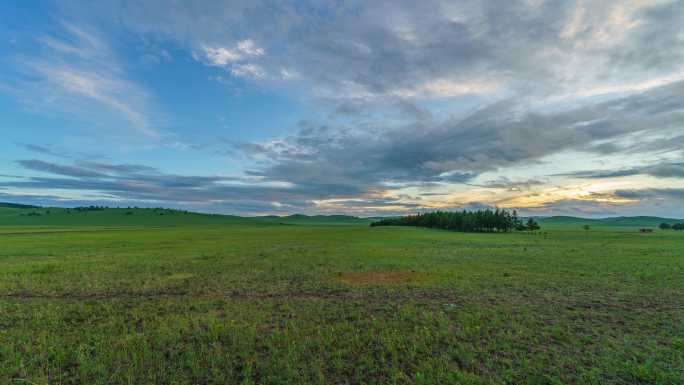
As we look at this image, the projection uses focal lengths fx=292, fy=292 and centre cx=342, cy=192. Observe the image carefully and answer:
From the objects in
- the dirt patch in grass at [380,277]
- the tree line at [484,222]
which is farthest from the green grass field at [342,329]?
the tree line at [484,222]

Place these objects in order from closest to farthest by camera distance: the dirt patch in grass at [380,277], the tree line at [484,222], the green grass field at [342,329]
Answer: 1. the green grass field at [342,329]
2. the dirt patch in grass at [380,277]
3. the tree line at [484,222]

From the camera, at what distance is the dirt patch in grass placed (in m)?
17.5

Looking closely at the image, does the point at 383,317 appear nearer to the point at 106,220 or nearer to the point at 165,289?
the point at 165,289

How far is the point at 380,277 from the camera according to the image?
752 inches

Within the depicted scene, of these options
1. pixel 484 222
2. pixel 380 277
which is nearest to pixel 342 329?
pixel 380 277

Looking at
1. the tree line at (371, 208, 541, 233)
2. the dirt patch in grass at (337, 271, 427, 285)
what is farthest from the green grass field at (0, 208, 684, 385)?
the tree line at (371, 208, 541, 233)

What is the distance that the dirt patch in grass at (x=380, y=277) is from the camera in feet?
57.5

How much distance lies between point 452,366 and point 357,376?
2463 millimetres

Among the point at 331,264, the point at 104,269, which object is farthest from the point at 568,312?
the point at 104,269

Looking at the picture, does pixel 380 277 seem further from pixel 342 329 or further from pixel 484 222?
pixel 484 222

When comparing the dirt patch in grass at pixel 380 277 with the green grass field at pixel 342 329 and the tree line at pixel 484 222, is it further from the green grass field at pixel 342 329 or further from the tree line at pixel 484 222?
the tree line at pixel 484 222

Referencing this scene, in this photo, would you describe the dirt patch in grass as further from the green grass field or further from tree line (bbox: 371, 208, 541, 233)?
tree line (bbox: 371, 208, 541, 233)

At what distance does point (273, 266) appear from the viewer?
76.3ft

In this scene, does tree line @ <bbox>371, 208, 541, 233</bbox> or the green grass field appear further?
tree line @ <bbox>371, 208, 541, 233</bbox>
